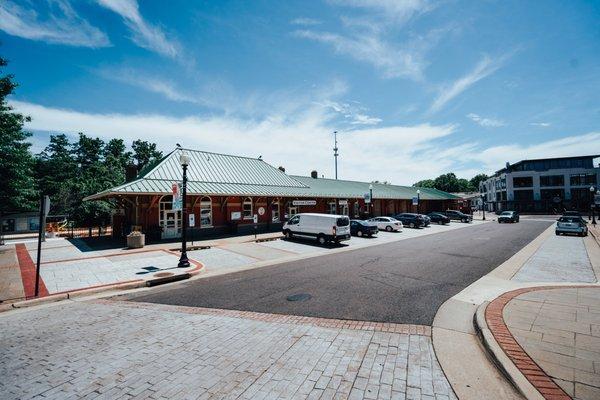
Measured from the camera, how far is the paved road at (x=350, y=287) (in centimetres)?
723

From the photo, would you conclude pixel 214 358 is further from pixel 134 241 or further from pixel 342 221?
pixel 134 241

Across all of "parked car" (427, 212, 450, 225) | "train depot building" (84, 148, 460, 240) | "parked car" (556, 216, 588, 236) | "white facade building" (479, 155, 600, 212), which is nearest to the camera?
"train depot building" (84, 148, 460, 240)

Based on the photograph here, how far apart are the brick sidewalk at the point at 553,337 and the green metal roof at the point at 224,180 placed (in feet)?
62.5

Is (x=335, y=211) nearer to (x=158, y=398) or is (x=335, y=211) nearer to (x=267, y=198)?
(x=267, y=198)

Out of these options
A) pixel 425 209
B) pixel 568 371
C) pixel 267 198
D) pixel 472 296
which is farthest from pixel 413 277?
pixel 425 209

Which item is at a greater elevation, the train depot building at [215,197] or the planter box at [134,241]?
the train depot building at [215,197]

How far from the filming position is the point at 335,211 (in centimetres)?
3572

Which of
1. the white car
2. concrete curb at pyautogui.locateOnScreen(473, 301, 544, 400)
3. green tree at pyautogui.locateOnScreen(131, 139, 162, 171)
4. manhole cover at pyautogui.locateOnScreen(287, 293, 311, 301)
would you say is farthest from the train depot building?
green tree at pyautogui.locateOnScreen(131, 139, 162, 171)

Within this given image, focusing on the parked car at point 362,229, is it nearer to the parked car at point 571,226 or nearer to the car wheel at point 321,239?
the car wheel at point 321,239

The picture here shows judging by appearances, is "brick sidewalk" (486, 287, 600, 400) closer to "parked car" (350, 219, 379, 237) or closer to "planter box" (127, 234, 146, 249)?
"parked car" (350, 219, 379, 237)

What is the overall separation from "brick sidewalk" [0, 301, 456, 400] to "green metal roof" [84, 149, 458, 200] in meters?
13.7

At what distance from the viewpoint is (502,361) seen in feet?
14.4

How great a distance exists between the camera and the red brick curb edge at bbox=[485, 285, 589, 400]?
3.69 meters

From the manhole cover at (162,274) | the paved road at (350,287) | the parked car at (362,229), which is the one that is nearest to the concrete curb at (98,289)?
the manhole cover at (162,274)
